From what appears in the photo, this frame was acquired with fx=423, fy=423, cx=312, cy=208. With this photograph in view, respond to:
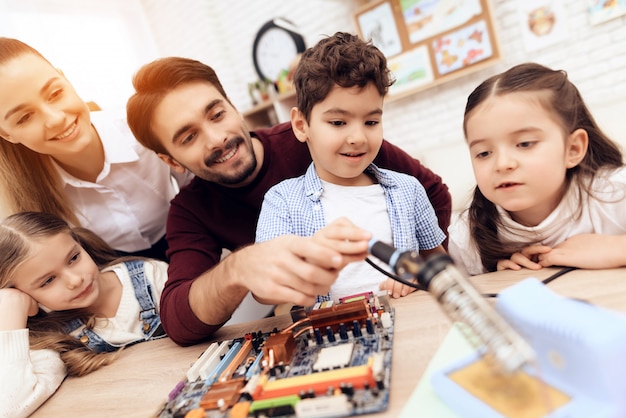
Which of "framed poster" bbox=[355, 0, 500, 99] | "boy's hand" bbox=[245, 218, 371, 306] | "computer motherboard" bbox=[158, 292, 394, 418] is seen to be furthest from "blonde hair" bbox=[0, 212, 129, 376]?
"framed poster" bbox=[355, 0, 500, 99]

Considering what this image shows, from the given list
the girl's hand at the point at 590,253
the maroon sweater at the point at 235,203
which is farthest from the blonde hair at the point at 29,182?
the girl's hand at the point at 590,253

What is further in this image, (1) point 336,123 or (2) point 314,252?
(1) point 336,123

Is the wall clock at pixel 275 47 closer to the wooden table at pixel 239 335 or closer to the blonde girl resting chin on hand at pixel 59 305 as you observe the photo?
the blonde girl resting chin on hand at pixel 59 305

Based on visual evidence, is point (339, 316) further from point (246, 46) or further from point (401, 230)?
point (246, 46)

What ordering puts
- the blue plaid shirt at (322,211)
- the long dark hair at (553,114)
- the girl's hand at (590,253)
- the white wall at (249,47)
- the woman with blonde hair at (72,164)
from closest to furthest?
the girl's hand at (590,253), the long dark hair at (553,114), the blue plaid shirt at (322,211), the woman with blonde hair at (72,164), the white wall at (249,47)

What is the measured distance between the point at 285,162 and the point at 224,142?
0.20 metres

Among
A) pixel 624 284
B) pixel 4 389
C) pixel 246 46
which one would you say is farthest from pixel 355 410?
pixel 246 46

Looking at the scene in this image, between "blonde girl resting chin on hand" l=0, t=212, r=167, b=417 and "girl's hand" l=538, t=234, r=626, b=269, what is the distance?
87 centimetres

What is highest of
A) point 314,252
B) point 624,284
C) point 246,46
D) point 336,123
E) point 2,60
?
point 246,46

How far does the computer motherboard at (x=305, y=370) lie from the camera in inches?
20.1

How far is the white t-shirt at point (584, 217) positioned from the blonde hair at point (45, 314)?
2.73ft

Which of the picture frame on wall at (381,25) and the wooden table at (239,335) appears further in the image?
the picture frame on wall at (381,25)

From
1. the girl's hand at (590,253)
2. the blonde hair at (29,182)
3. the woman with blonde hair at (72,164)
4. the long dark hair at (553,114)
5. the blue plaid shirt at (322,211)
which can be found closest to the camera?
the girl's hand at (590,253)

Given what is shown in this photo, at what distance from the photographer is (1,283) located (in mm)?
1016
